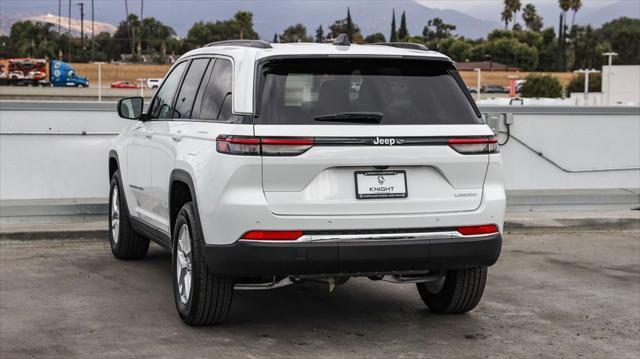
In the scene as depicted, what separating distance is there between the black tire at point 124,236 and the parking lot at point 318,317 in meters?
0.11

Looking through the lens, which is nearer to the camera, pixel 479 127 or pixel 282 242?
pixel 282 242

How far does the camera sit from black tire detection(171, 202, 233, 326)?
21.8ft

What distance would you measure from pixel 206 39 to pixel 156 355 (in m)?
191

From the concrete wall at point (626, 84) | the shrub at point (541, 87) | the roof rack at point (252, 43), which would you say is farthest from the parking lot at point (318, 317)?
the shrub at point (541, 87)

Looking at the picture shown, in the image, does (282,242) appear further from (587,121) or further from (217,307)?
(587,121)

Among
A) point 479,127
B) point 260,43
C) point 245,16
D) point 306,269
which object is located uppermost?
point 245,16

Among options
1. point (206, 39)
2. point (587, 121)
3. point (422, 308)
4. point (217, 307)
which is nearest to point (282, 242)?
point (217, 307)

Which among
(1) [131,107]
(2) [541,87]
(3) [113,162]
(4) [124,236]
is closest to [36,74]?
(2) [541,87]

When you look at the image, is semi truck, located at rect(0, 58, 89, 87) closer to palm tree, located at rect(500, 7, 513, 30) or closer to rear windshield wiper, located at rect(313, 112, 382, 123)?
rear windshield wiper, located at rect(313, 112, 382, 123)

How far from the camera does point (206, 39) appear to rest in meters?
194

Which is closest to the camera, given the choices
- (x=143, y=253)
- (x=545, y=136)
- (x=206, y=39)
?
(x=143, y=253)

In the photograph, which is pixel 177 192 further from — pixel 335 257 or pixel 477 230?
pixel 477 230

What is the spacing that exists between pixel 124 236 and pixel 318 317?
115 inches

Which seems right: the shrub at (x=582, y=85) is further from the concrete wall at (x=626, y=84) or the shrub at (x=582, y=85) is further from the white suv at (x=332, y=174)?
the white suv at (x=332, y=174)
